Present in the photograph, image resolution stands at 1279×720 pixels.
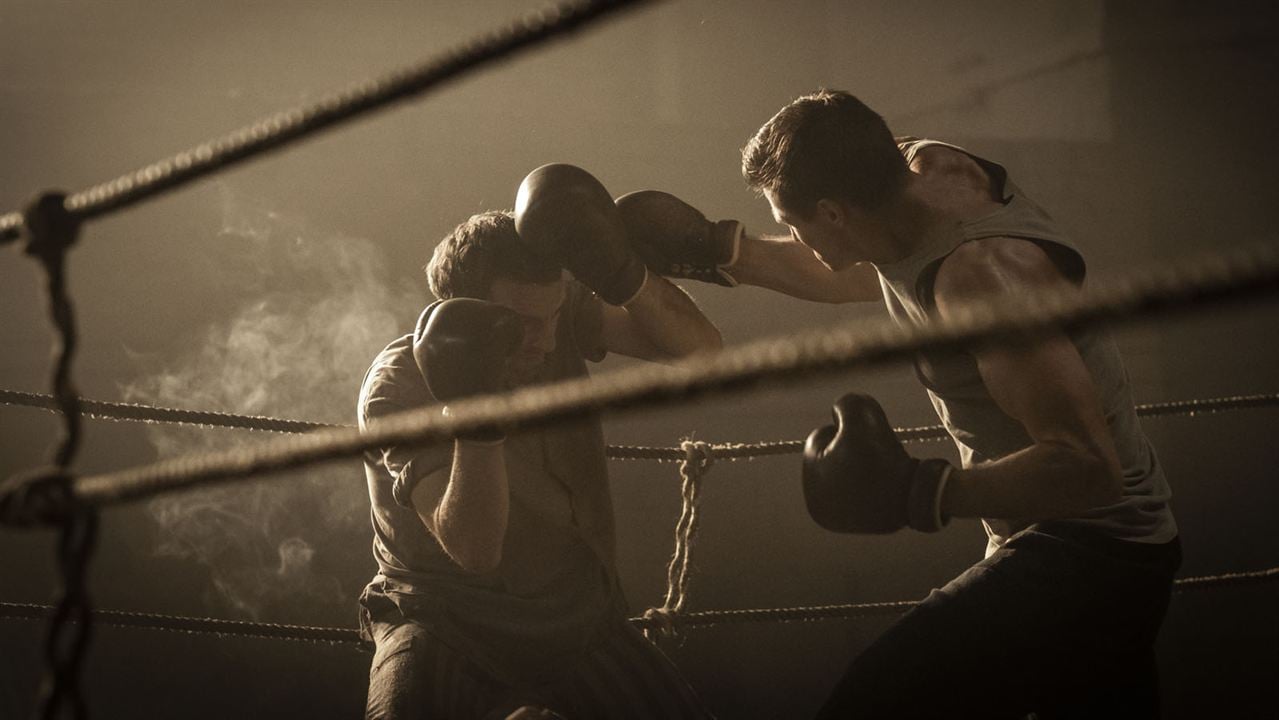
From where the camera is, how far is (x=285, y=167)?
5.97 meters


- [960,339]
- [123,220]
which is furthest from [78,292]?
[960,339]

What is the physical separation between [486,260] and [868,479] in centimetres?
73

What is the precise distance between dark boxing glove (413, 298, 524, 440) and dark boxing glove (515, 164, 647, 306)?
0.66ft

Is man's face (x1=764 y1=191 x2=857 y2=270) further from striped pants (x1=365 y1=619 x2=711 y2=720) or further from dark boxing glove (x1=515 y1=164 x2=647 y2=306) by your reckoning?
striped pants (x1=365 y1=619 x2=711 y2=720)

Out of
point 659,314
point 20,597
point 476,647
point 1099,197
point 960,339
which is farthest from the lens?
point 1099,197

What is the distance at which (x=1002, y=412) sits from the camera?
147cm

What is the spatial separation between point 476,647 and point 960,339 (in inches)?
51.0

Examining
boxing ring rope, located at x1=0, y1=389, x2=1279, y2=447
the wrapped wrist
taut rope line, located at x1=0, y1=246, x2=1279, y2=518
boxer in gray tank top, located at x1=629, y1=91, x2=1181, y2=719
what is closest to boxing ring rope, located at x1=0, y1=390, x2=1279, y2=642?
boxing ring rope, located at x1=0, y1=389, x2=1279, y2=447

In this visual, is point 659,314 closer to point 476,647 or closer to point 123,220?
point 476,647

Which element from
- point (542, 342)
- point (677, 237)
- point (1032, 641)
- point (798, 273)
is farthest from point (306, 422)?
point (1032, 641)

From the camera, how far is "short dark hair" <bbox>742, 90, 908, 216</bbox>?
1.54 meters

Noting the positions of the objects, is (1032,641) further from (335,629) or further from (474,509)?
(335,629)

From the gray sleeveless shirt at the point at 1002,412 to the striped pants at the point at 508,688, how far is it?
0.56m

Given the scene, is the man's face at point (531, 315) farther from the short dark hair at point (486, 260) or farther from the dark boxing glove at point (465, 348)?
the dark boxing glove at point (465, 348)
